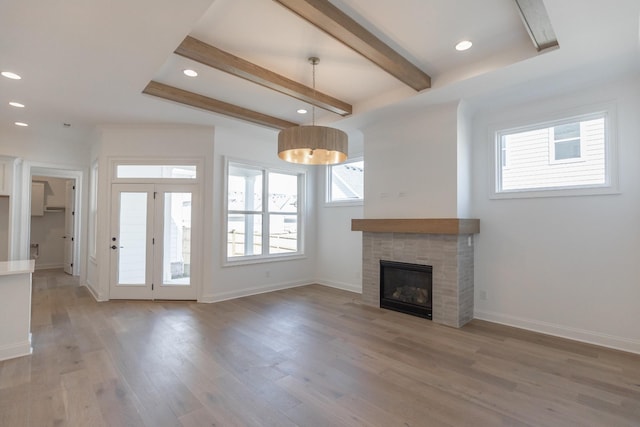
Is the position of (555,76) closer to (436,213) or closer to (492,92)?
(492,92)

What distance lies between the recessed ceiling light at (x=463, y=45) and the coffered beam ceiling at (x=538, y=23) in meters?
0.52

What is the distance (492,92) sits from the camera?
3.76 meters

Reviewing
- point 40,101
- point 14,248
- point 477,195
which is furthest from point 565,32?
point 14,248

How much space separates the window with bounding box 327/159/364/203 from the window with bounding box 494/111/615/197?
2439 mm

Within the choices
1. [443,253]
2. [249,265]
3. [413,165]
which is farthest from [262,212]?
[443,253]

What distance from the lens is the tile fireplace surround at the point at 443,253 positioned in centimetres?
400

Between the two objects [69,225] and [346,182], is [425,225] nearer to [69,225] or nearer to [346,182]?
[346,182]

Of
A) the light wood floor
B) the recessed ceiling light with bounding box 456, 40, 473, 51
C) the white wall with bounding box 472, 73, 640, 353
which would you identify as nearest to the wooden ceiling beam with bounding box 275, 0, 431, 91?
the recessed ceiling light with bounding box 456, 40, 473, 51

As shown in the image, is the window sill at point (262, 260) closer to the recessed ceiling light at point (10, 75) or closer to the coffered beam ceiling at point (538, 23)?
the recessed ceiling light at point (10, 75)

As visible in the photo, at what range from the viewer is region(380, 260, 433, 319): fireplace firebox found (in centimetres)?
435

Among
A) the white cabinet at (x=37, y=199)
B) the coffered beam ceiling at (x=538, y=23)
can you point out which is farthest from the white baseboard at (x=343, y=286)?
the white cabinet at (x=37, y=199)

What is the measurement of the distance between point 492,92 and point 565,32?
3.71 ft

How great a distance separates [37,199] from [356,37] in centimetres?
898

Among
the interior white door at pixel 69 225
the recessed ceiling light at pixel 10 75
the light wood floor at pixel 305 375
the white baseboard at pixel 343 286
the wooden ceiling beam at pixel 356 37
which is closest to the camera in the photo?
the light wood floor at pixel 305 375
